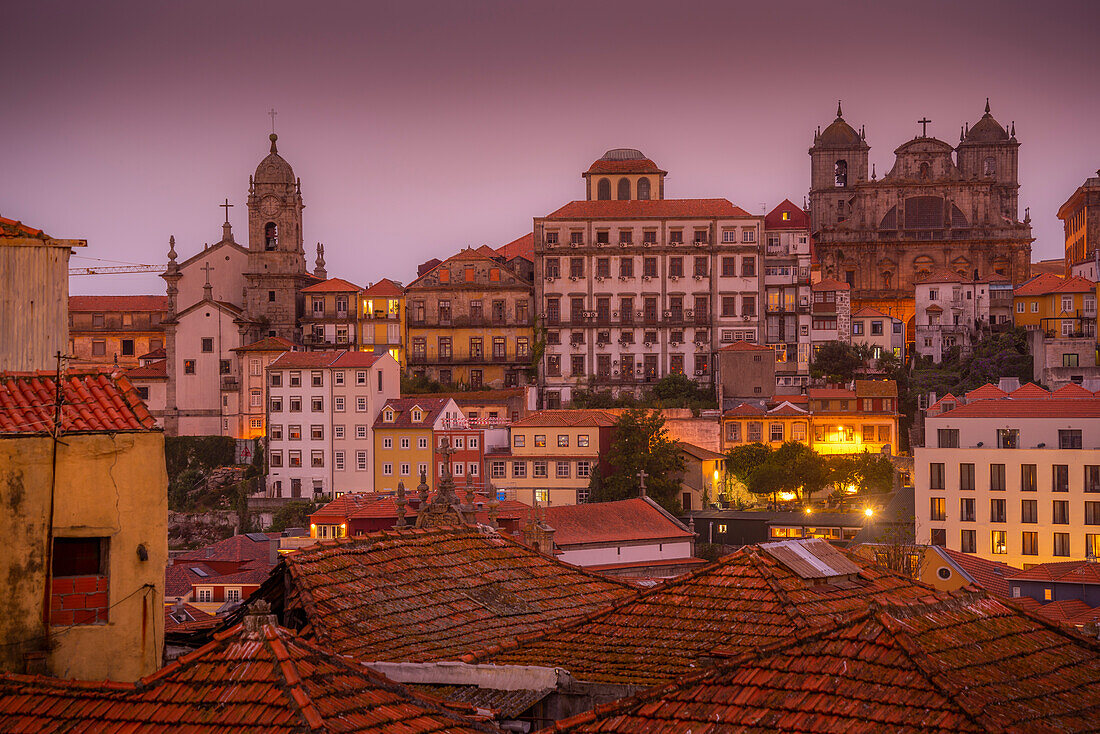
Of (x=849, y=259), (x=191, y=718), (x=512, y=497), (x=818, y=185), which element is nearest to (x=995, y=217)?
(x=849, y=259)

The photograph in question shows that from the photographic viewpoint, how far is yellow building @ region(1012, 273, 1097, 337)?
90.1 metres

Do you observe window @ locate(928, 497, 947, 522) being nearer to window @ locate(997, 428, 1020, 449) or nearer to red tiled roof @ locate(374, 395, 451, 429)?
window @ locate(997, 428, 1020, 449)

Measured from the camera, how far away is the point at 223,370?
93938 mm

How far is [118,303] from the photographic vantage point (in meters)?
108

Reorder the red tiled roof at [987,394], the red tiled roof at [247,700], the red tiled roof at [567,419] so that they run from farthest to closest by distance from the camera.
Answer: the red tiled roof at [567,419] < the red tiled roof at [987,394] < the red tiled roof at [247,700]

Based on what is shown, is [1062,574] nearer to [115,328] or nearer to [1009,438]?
[1009,438]

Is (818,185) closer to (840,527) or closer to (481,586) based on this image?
(840,527)

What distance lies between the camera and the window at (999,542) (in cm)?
→ 5972

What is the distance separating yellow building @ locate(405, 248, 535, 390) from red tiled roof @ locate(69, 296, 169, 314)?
21973 millimetres

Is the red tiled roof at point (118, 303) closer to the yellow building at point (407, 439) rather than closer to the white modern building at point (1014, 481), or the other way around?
the yellow building at point (407, 439)

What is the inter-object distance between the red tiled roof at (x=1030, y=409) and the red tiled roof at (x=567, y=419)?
2205cm

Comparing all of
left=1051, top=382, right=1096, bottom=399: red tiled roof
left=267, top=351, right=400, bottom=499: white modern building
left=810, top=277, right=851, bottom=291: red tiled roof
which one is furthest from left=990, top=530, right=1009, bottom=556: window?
left=810, top=277, right=851, bottom=291: red tiled roof

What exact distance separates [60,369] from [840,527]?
180 ft

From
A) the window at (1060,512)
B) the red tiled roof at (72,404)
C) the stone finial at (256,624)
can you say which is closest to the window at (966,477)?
the window at (1060,512)
